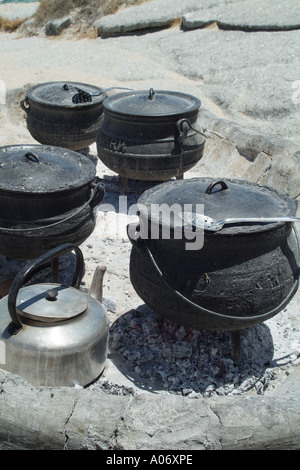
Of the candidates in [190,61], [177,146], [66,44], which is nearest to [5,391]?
[177,146]

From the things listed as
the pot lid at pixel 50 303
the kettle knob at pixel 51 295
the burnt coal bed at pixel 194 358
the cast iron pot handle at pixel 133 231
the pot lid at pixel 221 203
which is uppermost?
the pot lid at pixel 221 203

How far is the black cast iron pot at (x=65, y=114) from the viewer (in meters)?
6.51

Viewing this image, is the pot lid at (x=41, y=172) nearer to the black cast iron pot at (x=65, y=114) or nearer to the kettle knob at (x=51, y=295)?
the kettle knob at (x=51, y=295)

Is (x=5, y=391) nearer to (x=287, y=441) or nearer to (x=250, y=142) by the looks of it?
(x=287, y=441)

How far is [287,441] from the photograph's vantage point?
2324 mm

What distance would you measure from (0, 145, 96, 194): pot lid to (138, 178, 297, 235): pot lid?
2.14 feet

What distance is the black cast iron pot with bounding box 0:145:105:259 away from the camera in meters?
3.61

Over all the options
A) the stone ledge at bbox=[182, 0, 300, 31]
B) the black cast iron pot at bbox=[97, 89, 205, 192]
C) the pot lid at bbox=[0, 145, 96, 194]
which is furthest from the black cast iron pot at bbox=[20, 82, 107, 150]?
the stone ledge at bbox=[182, 0, 300, 31]

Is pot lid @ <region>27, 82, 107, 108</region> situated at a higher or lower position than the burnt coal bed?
higher

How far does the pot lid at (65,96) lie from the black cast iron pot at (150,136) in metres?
0.89

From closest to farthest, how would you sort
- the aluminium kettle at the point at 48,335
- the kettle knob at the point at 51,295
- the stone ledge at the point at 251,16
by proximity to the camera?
the aluminium kettle at the point at 48,335
the kettle knob at the point at 51,295
the stone ledge at the point at 251,16

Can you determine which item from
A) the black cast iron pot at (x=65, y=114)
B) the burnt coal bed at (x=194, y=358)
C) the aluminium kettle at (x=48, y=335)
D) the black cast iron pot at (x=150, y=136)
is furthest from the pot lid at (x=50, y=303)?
the black cast iron pot at (x=65, y=114)

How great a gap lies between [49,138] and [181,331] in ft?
13.0

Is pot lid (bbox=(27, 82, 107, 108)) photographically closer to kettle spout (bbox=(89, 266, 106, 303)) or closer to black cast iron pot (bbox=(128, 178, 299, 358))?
kettle spout (bbox=(89, 266, 106, 303))
